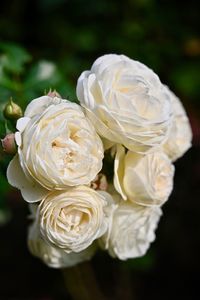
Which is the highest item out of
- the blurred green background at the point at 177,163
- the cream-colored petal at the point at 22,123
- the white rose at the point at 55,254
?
the cream-colored petal at the point at 22,123

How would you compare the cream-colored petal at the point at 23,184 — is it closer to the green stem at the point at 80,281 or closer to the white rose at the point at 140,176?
the white rose at the point at 140,176

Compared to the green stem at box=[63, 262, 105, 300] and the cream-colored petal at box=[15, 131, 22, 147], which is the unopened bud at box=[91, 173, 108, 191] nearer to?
the cream-colored petal at box=[15, 131, 22, 147]

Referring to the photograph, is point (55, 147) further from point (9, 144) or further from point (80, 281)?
point (80, 281)

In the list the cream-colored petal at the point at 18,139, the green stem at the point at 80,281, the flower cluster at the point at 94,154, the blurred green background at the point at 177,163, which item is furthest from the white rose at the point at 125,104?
the blurred green background at the point at 177,163

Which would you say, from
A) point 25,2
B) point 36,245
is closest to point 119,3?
point 25,2

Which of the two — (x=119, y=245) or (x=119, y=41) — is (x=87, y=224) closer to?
(x=119, y=245)

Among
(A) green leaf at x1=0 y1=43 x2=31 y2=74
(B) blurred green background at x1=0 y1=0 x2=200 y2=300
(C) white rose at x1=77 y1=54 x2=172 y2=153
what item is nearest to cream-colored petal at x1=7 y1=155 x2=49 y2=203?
(C) white rose at x1=77 y1=54 x2=172 y2=153
